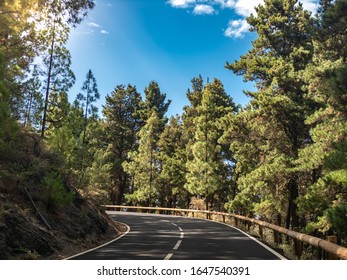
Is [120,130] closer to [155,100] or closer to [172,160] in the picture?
[155,100]

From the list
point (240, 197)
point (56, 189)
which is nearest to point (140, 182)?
point (240, 197)

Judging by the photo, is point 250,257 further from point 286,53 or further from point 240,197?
point 286,53

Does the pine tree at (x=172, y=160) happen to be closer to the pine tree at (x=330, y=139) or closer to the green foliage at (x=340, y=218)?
the pine tree at (x=330, y=139)

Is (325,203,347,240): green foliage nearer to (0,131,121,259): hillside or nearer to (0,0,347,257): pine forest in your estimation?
(0,0,347,257): pine forest

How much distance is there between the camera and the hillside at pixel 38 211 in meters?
10.1

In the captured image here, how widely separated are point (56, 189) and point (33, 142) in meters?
5.72

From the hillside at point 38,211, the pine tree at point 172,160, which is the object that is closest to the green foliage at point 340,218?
the hillside at point 38,211

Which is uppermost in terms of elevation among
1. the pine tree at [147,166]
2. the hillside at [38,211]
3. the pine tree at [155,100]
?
the pine tree at [155,100]

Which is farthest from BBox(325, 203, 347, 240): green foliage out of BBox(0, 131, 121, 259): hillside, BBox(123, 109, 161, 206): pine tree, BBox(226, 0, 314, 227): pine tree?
BBox(123, 109, 161, 206): pine tree

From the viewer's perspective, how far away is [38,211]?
12.8 meters

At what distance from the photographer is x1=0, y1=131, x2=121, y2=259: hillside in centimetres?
1008

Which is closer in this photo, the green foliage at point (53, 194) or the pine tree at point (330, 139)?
the pine tree at point (330, 139)

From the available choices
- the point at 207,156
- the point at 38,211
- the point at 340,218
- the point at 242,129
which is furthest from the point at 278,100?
the point at 207,156

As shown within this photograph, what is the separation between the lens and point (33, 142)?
18672 mm
